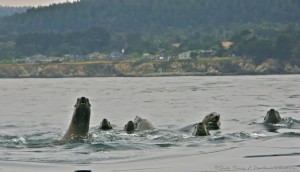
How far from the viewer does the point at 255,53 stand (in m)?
166

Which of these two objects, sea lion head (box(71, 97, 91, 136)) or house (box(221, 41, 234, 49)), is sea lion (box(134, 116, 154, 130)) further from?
house (box(221, 41, 234, 49))

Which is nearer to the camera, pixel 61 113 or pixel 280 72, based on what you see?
pixel 61 113

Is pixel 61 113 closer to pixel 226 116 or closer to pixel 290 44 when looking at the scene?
pixel 226 116

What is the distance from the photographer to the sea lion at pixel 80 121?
70.4 ft

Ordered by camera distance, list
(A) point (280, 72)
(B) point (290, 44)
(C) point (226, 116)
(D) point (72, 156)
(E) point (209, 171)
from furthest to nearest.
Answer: (B) point (290, 44)
(A) point (280, 72)
(C) point (226, 116)
(D) point (72, 156)
(E) point (209, 171)

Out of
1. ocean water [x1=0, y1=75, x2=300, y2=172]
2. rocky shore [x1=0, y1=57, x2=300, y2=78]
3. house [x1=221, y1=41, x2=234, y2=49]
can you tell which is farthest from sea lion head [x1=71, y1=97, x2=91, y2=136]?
house [x1=221, y1=41, x2=234, y2=49]

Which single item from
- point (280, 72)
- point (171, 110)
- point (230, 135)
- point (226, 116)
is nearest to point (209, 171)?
point (230, 135)

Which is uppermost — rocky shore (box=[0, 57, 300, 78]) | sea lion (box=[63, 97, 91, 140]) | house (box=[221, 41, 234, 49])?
house (box=[221, 41, 234, 49])

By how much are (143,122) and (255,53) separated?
141 m

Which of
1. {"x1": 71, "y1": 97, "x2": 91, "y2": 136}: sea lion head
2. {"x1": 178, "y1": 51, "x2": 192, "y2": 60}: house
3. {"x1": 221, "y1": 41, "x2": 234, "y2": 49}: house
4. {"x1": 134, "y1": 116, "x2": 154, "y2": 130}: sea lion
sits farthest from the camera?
{"x1": 221, "y1": 41, "x2": 234, "y2": 49}: house

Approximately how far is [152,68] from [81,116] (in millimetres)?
142347

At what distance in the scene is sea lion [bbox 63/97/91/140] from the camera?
21.5m

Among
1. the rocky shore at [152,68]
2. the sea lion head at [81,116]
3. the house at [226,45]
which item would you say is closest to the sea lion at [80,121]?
the sea lion head at [81,116]

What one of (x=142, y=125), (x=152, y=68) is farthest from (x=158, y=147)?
(x=152, y=68)
